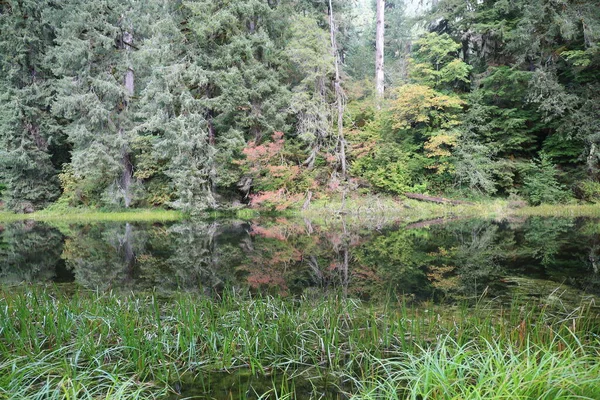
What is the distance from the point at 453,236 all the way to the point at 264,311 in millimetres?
7058

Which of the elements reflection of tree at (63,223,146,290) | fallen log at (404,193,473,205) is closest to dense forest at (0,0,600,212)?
fallen log at (404,193,473,205)

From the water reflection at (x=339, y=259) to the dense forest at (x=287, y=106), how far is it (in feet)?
17.4

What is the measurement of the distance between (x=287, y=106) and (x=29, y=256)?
12.2 meters

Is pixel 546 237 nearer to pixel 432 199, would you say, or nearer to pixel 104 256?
pixel 432 199

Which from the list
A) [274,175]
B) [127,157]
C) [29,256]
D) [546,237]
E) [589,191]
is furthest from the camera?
[127,157]

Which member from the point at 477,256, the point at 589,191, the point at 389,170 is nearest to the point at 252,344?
the point at 477,256

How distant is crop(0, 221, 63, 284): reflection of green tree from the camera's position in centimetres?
628

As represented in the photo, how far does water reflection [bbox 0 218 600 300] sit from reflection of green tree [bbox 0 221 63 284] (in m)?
0.03

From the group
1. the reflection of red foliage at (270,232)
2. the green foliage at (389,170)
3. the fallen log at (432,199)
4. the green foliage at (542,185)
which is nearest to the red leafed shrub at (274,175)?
the green foliage at (389,170)

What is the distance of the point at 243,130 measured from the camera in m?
17.6

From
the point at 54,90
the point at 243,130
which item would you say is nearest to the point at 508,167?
the point at 243,130

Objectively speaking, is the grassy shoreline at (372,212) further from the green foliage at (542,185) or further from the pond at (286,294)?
the pond at (286,294)

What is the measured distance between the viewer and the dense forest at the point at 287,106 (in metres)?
14.3

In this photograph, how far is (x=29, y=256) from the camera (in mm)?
8266
